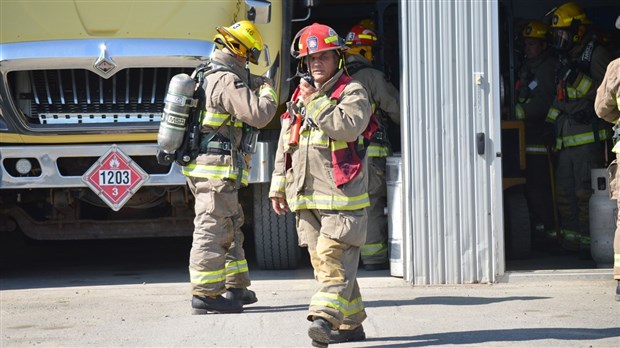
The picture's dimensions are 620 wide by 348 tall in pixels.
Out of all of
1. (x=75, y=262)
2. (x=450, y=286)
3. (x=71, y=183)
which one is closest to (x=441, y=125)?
(x=450, y=286)

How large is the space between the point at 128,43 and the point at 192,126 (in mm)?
1211

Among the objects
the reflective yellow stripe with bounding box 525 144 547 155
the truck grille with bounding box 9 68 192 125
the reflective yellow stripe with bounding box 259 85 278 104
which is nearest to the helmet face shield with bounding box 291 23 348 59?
the reflective yellow stripe with bounding box 259 85 278 104

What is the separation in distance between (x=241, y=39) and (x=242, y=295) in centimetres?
167

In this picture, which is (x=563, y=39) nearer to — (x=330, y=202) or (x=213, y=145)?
(x=213, y=145)

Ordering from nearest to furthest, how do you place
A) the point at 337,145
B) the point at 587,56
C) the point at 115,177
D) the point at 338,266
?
the point at 338,266, the point at 337,145, the point at 115,177, the point at 587,56

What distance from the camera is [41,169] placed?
826 centimetres

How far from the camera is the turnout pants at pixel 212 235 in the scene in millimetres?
7230

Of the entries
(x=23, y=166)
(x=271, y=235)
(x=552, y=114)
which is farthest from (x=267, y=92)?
(x=552, y=114)

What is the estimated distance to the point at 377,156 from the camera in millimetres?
9266

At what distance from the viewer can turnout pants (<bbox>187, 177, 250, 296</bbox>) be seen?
23.7 feet

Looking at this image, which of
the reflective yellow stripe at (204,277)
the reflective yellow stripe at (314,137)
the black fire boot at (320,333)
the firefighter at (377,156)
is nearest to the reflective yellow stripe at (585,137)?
the firefighter at (377,156)

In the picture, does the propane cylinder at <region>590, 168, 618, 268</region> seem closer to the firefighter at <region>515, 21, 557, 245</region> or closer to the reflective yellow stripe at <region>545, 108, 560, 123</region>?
the reflective yellow stripe at <region>545, 108, 560, 123</region>

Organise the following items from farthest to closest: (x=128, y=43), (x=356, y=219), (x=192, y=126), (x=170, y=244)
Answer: (x=170, y=244) → (x=128, y=43) → (x=192, y=126) → (x=356, y=219)

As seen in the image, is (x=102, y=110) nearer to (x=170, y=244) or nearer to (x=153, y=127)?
(x=153, y=127)
